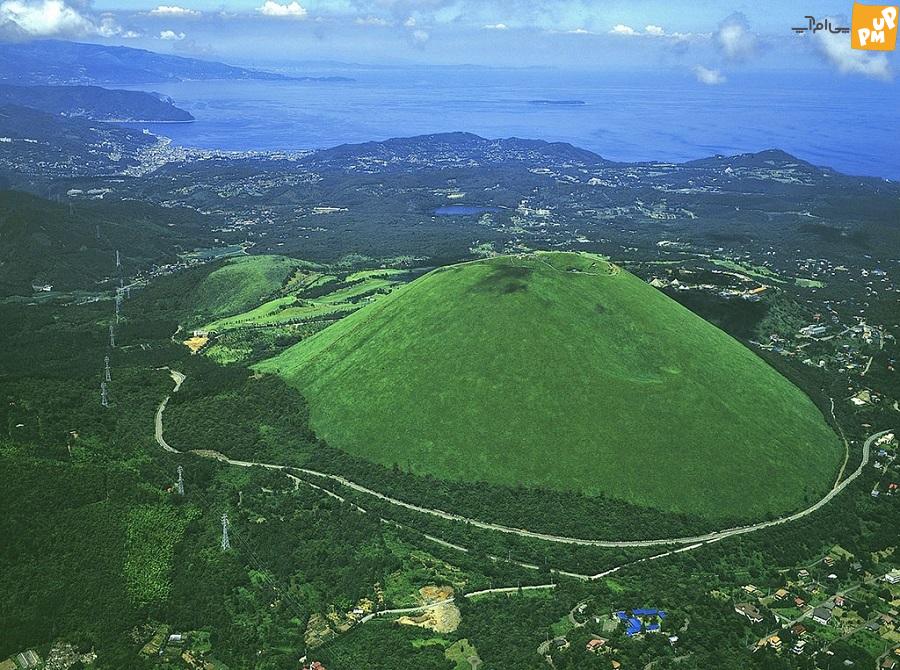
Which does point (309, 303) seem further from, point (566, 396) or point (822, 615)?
point (822, 615)

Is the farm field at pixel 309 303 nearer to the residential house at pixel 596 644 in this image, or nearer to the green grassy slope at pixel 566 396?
the green grassy slope at pixel 566 396

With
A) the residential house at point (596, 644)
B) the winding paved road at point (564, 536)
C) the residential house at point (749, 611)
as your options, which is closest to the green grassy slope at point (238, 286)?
the winding paved road at point (564, 536)

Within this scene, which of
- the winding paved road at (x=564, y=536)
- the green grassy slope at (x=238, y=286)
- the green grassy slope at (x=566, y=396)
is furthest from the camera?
the green grassy slope at (x=238, y=286)

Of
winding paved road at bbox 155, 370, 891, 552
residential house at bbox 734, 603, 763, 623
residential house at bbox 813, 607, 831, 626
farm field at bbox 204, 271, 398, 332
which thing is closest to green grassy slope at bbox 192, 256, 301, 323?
farm field at bbox 204, 271, 398, 332

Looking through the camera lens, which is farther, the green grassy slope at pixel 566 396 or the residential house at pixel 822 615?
the green grassy slope at pixel 566 396

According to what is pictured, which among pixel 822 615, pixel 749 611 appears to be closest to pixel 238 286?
pixel 749 611
